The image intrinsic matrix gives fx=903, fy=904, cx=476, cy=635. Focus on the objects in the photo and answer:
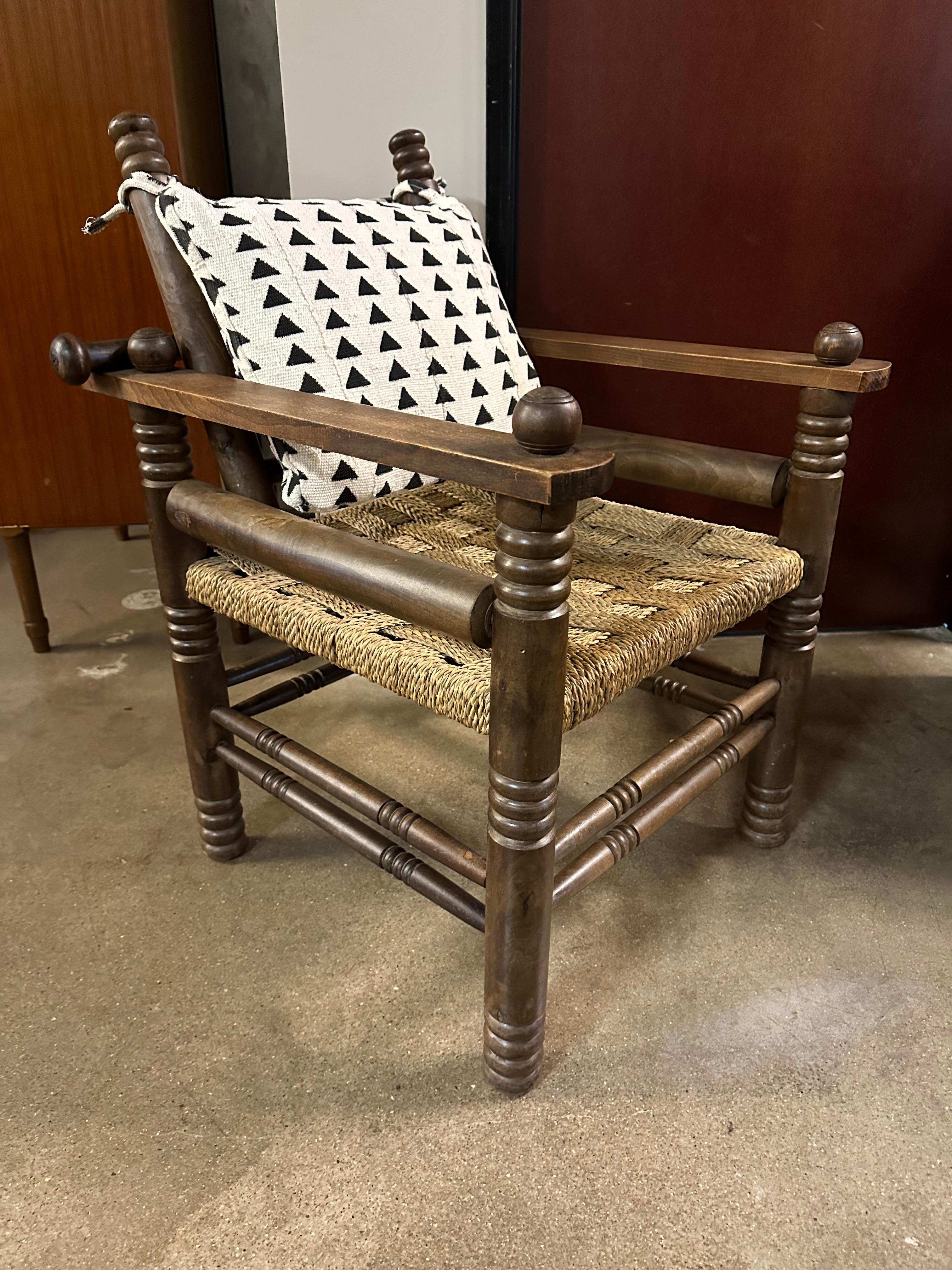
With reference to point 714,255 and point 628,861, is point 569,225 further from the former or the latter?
point 628,861

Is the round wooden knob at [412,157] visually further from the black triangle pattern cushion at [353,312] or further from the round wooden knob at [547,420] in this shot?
the round wooden knob at [547,420]

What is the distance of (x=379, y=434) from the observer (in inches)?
28.6

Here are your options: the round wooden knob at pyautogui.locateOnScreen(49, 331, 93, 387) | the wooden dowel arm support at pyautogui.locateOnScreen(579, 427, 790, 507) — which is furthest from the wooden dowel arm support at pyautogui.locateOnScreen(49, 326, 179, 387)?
the wooden dowel arm support at pyautogui.locateOnScreen(579, 427, 790, 507)

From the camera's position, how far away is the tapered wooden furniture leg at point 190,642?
1003 millimetres

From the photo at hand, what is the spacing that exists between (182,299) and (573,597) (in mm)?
558

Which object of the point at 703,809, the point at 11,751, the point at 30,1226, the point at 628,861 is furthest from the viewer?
the point at 11,751

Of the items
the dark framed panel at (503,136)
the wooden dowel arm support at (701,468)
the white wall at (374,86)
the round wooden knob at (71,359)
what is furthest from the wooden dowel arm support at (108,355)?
the dark framed panel at (503,136)

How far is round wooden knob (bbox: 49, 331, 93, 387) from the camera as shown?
3.10 feet

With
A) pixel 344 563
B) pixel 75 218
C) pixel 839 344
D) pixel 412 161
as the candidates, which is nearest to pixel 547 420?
pixel 344 563

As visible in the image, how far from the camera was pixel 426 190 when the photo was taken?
1.30m

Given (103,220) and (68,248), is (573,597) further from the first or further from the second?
(68,248)

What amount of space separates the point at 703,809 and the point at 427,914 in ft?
1.45

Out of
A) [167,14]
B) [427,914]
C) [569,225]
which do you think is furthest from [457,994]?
[167,14]

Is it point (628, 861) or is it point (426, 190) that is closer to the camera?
point (628, 861)
